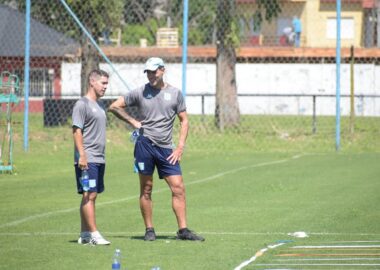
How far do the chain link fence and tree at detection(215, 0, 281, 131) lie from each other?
0.03 meters

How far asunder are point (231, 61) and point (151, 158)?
20.2 meters

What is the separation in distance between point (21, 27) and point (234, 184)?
18.2 m

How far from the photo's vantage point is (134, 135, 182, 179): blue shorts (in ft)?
43.5

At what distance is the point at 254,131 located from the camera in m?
31.6

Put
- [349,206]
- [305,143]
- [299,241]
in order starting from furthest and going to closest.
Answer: [305,143], [349,206], [299,241]

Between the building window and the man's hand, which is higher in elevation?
the building window

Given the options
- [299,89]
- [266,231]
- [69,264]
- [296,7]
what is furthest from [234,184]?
[299,89]

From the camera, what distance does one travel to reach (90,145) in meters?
13.0

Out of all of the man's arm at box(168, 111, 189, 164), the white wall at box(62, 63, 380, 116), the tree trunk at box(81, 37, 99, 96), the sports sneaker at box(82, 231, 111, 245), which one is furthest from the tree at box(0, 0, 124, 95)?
the sports sneaker at box(82, 231, 111, 245)

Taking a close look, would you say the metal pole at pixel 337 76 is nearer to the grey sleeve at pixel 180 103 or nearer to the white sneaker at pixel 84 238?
the grey sleeve at pixel 180 103

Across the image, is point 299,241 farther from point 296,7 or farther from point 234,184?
point 296,7

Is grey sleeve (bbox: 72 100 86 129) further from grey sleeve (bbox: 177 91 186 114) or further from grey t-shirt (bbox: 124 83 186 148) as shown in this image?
grey sleeve (bbox: 177 91 186 114)

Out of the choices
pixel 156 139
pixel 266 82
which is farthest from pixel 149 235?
pixel 266 82

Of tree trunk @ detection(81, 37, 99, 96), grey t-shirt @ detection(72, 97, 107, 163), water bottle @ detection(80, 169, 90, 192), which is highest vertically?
tree trunk @ detection(81, 37, 99, 96)
